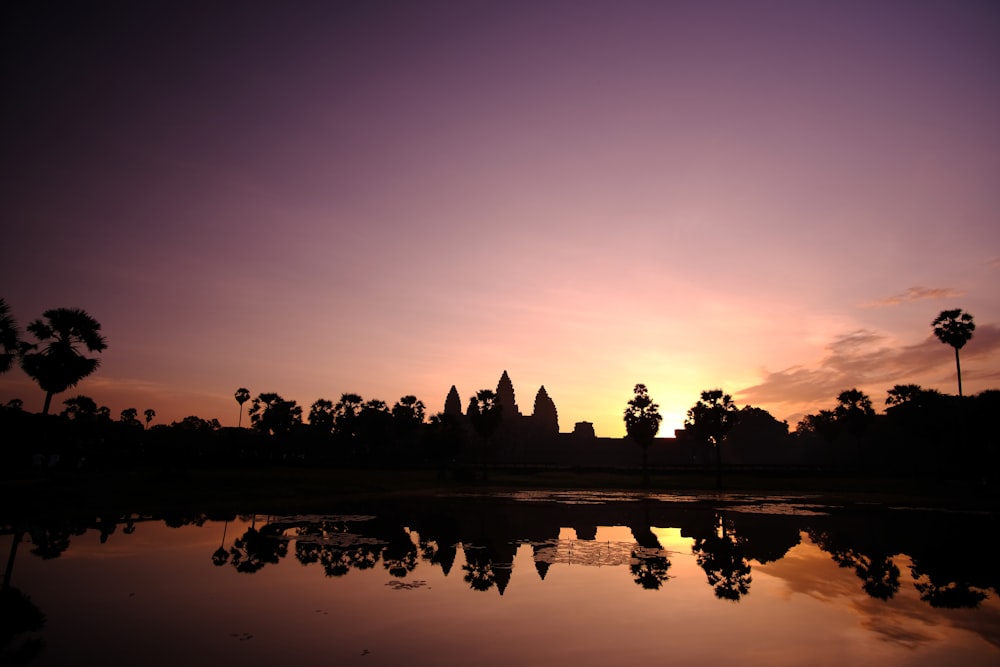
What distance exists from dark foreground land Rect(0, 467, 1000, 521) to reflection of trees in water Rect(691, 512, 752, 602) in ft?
64.7

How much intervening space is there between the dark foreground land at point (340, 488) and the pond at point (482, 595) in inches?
186

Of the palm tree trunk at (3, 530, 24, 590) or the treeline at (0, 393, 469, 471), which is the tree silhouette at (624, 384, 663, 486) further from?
the palm tree trunk at (3, 530, 24, 590)

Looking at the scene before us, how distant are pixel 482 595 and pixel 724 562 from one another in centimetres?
934

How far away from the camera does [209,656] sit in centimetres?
938

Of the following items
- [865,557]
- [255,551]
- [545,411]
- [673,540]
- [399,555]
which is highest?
[545,411]

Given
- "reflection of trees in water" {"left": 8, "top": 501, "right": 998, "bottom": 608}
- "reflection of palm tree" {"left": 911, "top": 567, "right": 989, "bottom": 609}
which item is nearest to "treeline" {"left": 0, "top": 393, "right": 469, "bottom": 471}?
"reflection of trees in water" {"left": 8, "top": 501, "right": 998, "bottom": 608}

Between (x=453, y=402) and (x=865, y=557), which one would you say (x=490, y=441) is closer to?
(x=453, y=402)

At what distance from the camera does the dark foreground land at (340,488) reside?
28344 millimetres

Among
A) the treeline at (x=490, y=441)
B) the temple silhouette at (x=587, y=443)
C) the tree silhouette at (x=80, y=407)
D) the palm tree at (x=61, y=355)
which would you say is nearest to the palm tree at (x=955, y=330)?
the treeline at (x=490, y=441)

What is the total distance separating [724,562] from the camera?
1908cm

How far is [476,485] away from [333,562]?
1562 inches

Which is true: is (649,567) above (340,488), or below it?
below

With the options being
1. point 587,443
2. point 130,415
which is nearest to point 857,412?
point 587,443

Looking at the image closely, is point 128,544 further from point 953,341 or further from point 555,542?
point 953,341
